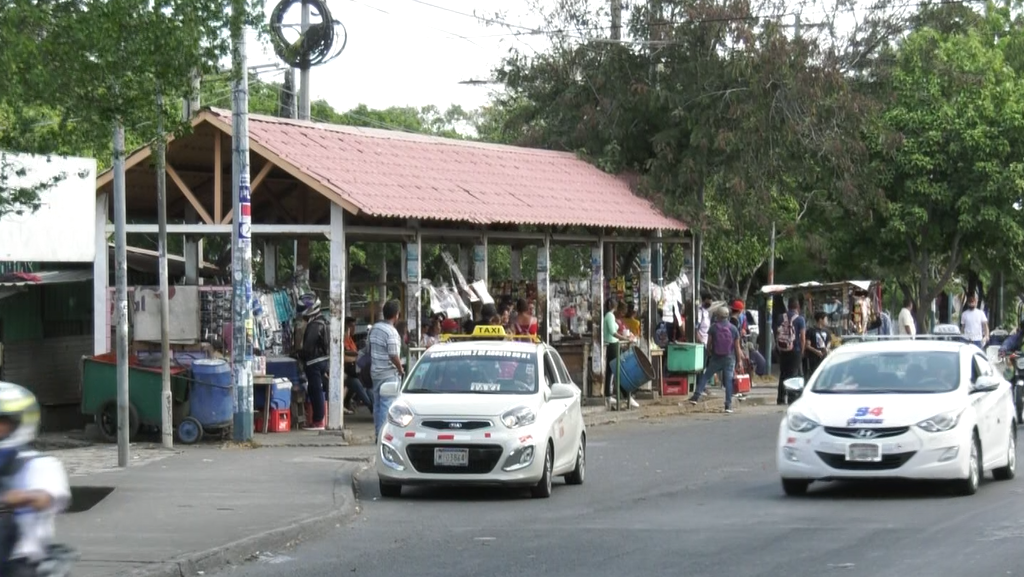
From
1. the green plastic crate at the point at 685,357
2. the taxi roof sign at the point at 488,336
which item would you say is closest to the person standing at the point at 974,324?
the green plastic crate at the point at 685,357

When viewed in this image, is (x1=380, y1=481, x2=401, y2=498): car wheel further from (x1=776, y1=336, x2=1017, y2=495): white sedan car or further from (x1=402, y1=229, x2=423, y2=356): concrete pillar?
(x1=402, y1=229, x2=423, y2=356): concrete pillar

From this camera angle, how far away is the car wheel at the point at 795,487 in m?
15.1

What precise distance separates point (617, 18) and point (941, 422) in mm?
20196

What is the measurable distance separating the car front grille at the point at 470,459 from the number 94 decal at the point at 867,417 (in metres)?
3.34

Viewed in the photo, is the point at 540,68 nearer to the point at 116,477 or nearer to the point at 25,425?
the point at 116,477

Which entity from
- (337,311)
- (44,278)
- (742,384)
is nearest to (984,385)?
(337,311)

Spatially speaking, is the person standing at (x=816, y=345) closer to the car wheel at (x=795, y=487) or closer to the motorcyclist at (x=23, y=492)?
the car wheel at (x=795, y=487)

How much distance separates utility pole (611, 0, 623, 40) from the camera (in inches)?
1307

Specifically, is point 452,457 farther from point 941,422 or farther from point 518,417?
point 941,422

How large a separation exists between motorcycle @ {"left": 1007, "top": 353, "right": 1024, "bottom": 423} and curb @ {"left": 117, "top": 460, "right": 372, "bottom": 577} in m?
13.1

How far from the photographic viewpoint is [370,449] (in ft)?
66.7

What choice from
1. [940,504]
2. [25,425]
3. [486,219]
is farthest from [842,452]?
[486,219]

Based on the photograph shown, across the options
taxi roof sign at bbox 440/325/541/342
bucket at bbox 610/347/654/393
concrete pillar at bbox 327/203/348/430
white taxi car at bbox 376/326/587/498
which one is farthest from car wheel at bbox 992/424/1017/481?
bucket at bbox 610/347/654/393

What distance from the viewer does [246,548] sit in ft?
39.1
